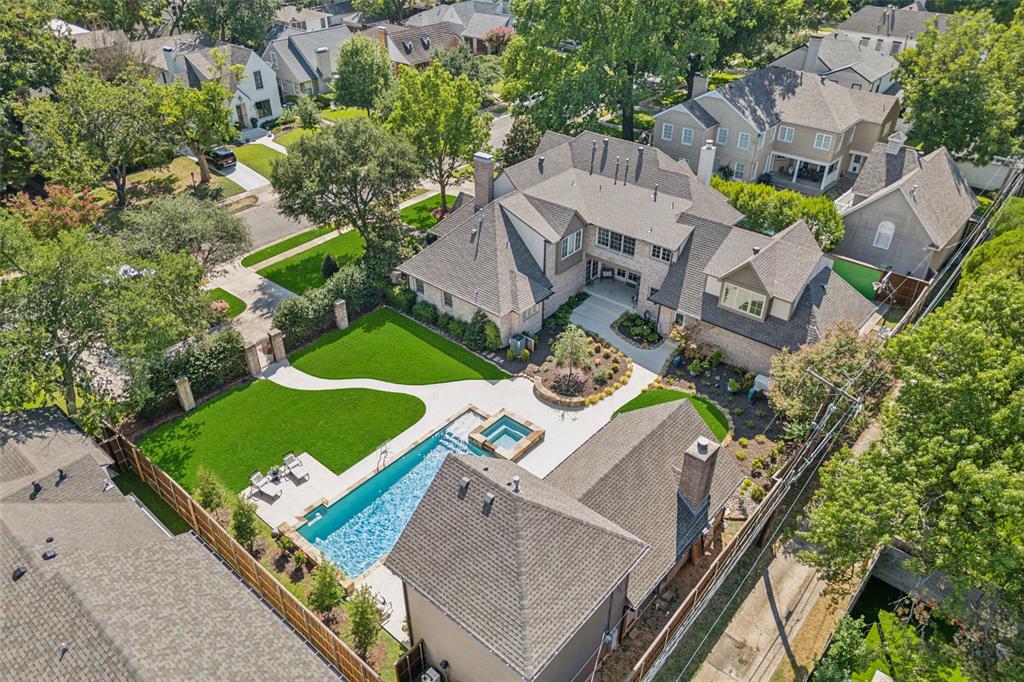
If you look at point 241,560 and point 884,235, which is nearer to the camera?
A: point 241,560

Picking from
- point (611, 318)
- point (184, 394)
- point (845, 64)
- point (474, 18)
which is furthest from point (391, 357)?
point (474, 18)

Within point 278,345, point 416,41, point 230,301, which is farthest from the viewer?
point 416,41

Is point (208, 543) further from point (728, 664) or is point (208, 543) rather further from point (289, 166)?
point (289, 166)

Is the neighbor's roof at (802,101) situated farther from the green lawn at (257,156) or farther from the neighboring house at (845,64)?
the green lawn at (257,156)

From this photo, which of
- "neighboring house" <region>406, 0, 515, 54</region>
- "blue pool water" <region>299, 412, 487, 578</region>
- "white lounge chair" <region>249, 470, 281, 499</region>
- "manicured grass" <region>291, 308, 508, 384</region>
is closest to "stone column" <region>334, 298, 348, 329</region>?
"manicured grass" <region>291, 308, 508, 384</region>

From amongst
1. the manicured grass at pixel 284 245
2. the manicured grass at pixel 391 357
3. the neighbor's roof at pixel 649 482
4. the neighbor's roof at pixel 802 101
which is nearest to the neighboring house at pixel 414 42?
the manicured grass at pixel 284 245

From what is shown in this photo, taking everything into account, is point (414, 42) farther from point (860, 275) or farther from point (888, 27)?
point (860, 275)

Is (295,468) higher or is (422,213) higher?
(422,213)

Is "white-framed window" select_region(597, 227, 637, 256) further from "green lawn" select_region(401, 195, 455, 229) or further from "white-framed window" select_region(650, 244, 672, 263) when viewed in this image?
"green lawn" select_region(401, 195, 455, 229)
